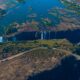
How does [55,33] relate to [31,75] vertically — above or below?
above

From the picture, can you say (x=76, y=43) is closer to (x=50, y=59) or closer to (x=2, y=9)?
(x=50, y=59)

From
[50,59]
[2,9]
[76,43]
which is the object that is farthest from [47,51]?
[2,9]

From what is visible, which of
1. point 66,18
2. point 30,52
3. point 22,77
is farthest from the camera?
point 66,18

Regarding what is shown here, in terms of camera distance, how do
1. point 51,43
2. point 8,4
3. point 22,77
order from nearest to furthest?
1. point 22,77
2. point 51,43
3. point 8,4

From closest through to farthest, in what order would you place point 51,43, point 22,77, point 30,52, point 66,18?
point 22,77, point 30,52, point 51,43, point 66,18

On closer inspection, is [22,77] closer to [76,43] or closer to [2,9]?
[76,43]

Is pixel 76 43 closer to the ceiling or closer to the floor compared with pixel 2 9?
closer to the floor

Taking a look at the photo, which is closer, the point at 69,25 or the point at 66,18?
the point at 69,25

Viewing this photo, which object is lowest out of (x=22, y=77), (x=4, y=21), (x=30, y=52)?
(x=22, y=77)

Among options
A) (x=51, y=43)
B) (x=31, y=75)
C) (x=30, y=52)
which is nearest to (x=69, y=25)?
(x=51, y=43)
